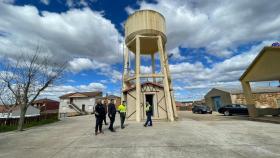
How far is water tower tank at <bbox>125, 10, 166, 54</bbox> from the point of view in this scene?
1529 cm

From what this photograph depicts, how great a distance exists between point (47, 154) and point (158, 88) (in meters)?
12.3

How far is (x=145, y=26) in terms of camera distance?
1524 cm

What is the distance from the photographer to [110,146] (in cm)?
595

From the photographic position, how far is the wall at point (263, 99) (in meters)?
26.3

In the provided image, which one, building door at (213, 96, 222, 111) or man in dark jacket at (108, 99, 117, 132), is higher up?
building door at (213, 96, 222, 111)

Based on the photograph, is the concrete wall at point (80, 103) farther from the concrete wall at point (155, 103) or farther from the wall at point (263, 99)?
the wall at point (263, 99)

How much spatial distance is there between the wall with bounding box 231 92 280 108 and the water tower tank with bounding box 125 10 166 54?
57.3 ft

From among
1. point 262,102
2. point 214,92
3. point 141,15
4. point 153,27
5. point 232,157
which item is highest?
point 141,15

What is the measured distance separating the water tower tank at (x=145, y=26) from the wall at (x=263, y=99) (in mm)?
17458

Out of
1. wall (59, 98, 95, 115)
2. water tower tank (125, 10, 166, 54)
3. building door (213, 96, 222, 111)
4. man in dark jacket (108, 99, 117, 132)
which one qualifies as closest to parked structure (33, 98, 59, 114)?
wall (59, 98, 95, 115)

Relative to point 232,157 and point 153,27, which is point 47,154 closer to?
point 232,157

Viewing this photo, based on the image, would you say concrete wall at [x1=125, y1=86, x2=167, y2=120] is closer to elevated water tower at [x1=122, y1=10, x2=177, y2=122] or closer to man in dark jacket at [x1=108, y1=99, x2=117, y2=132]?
elevated water tower at [x1=122, y1=10, x2=177, y2=122]

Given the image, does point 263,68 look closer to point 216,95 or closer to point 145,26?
point 145,26

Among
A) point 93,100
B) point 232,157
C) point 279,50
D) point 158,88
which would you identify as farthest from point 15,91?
point 93,100
